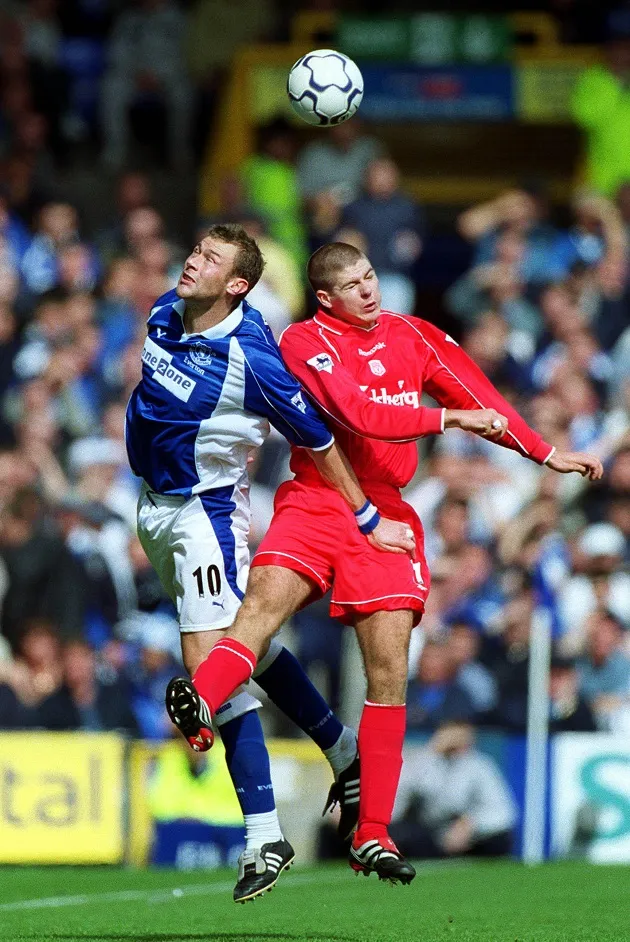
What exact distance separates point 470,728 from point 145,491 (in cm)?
527

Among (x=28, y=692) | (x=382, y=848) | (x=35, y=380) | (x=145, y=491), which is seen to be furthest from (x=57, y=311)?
(x=382, y=848)

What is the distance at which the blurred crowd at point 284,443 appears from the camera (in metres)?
13.5

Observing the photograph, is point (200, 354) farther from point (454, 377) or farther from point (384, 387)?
point (454, 377)

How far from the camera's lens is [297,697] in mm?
8406

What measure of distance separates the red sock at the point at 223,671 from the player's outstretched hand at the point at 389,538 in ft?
2.44

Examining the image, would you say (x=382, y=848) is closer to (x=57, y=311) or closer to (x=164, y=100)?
(x=57, y=311)

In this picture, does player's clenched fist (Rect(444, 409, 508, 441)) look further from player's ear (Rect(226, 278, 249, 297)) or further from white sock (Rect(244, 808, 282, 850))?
white sock (Rect(244, 808, 282, 850))

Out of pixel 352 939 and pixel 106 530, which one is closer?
pixel 352 939

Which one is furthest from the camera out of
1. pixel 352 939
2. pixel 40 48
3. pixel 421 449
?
pixel 40 48

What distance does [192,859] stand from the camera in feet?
42.4

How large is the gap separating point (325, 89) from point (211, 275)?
1.24m

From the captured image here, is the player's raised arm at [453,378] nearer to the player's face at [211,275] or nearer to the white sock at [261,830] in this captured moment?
the player's face at [211,275]

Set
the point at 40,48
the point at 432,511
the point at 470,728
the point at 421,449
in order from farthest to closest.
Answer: the point at 40,48, the point at 421,449, the point at 432,511, the point at 470,728

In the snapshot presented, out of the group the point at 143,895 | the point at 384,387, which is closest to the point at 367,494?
the point at 384,387
